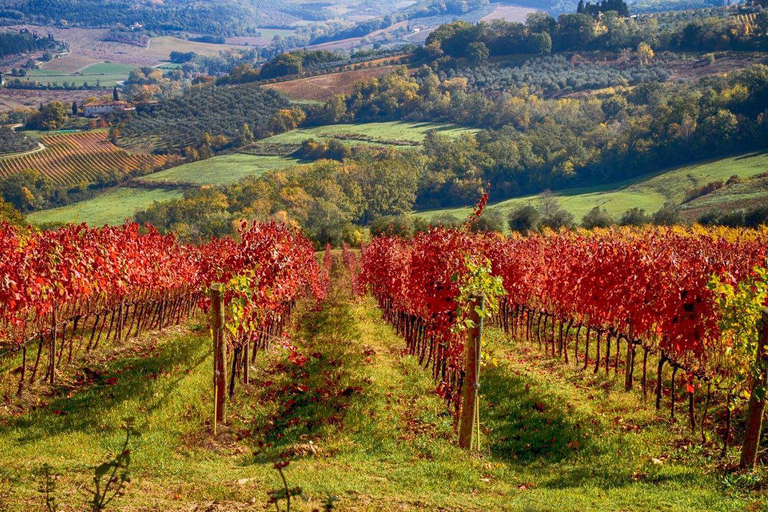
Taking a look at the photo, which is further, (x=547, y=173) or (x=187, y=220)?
(x=547, y=173)

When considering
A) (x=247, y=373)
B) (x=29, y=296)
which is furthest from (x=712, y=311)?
(x=29, y=296)

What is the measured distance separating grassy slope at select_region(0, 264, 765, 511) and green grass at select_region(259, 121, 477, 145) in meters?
120

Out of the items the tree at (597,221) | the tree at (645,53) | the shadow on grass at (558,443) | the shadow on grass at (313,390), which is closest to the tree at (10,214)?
the shadow on grass at (313,390)

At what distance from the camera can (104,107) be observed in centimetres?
17088

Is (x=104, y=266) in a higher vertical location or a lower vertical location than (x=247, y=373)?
higher

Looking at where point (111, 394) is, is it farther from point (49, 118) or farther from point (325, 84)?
point (325, 84)

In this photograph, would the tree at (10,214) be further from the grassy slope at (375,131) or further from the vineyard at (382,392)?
the grassy slope at (375,131)

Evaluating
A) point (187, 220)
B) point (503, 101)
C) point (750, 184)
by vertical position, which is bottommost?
point (187, 220)

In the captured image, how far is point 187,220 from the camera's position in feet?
302

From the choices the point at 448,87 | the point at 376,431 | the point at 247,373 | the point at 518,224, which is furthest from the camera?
the point at 448,87

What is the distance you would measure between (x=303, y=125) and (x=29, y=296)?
142m

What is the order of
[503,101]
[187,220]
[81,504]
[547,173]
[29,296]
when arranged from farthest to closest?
1. [503,101]
2. [547,173]
3. [187,220]
4. [29,296]
5. [81,504]

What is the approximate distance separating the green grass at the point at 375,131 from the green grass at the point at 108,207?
3617cm

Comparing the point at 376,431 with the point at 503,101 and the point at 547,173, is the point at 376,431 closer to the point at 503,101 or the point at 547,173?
the point at 547,173
